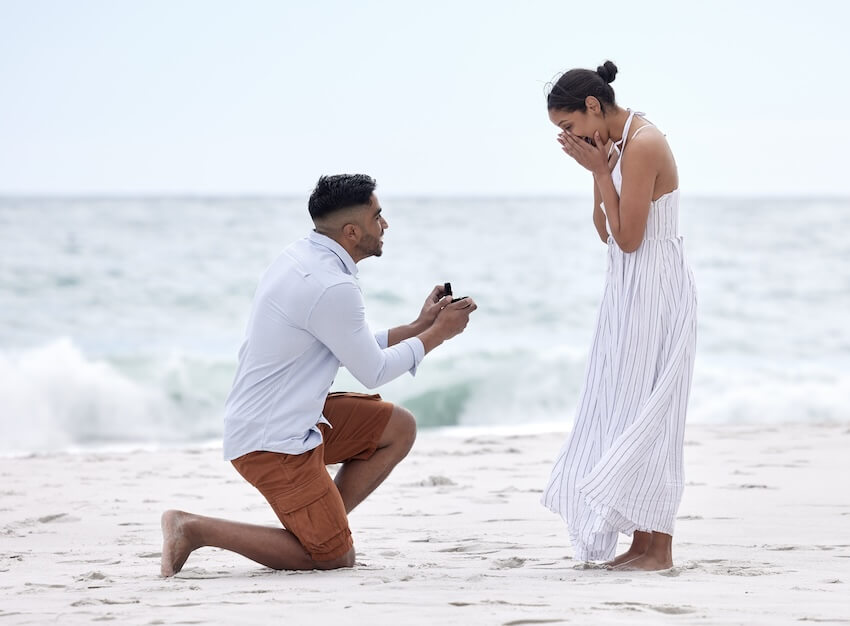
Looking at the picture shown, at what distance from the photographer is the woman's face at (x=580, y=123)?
11.4ft

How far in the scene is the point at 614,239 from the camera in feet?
11.7

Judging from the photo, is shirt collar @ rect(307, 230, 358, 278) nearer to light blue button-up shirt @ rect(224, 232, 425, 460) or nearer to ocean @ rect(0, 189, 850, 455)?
light blue button-up shirt @ rect(224, 232, 425, 460)

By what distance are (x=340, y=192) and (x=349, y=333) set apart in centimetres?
49

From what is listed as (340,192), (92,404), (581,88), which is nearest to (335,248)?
(340,192)

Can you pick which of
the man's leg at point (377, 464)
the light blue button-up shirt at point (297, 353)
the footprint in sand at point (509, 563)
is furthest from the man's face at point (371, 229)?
the footprint in sand at point (509, 563)

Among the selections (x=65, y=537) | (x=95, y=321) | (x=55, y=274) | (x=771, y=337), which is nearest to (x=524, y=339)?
(x=771, y=337)

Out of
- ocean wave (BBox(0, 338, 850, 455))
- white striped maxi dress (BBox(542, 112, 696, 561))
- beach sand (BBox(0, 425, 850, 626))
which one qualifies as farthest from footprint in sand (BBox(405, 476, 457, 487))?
ocean wave (BBox(0, 338, 850, 455))

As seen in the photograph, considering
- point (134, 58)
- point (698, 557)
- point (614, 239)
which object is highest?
point (134, 58)

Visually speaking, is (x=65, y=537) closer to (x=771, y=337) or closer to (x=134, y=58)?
(x=771, y=337)

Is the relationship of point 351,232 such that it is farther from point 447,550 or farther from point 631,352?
point 447,550

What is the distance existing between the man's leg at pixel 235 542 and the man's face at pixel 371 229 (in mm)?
978

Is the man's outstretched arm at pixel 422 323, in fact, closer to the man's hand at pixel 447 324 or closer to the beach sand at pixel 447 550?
the man's hand at pixel 447 324

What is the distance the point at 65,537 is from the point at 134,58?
76.6 ft

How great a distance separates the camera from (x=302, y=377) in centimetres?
356
